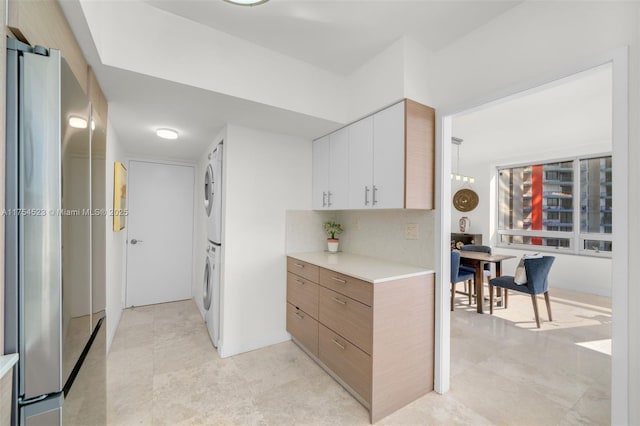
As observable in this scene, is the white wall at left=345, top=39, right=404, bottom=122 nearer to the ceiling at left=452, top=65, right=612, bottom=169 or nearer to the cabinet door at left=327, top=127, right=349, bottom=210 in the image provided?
the cabinet door at left=327, top=127, right=349, bottom=210

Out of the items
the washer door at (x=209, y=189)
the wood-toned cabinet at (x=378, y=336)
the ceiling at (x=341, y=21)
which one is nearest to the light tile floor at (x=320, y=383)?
the wood-toned cabinet at (x=378, y=336)

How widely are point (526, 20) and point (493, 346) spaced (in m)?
2.76

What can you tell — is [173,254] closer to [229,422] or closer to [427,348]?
[229,422]

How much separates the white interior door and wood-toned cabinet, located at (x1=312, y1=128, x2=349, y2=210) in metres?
2.30

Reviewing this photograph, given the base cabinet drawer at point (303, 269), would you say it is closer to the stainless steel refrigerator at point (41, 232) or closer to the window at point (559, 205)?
the stainless steel refrigerator at point (41, 232)

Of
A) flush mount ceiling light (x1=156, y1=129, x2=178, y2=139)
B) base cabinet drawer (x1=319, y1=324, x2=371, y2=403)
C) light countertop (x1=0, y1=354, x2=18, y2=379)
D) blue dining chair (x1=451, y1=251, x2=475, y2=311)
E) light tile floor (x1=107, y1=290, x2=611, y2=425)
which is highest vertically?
flush mount ceiling light (x1=156, y1=129, x2=178, y2=139)

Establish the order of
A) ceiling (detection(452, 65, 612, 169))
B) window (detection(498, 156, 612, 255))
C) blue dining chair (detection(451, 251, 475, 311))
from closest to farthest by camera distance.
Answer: ceiling (detection(452, 65, 612, 169))
blue dining chair (detection(451, 251, 475, 311))
window (detection(498, 156, 612, 255))

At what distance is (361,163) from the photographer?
2383mm

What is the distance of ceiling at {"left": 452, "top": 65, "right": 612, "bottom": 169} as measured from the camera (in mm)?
2684

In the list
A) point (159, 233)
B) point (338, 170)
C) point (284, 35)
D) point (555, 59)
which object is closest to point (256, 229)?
point (338, 170)

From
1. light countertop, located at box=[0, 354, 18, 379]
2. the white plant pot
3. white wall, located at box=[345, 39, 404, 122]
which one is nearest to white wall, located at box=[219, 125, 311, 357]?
the white plant pot

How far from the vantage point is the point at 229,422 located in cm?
177

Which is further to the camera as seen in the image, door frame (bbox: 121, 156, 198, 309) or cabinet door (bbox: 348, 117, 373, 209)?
door frame (bbox: 121, 156, 198, 309)

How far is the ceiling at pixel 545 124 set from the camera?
2.68 metres
